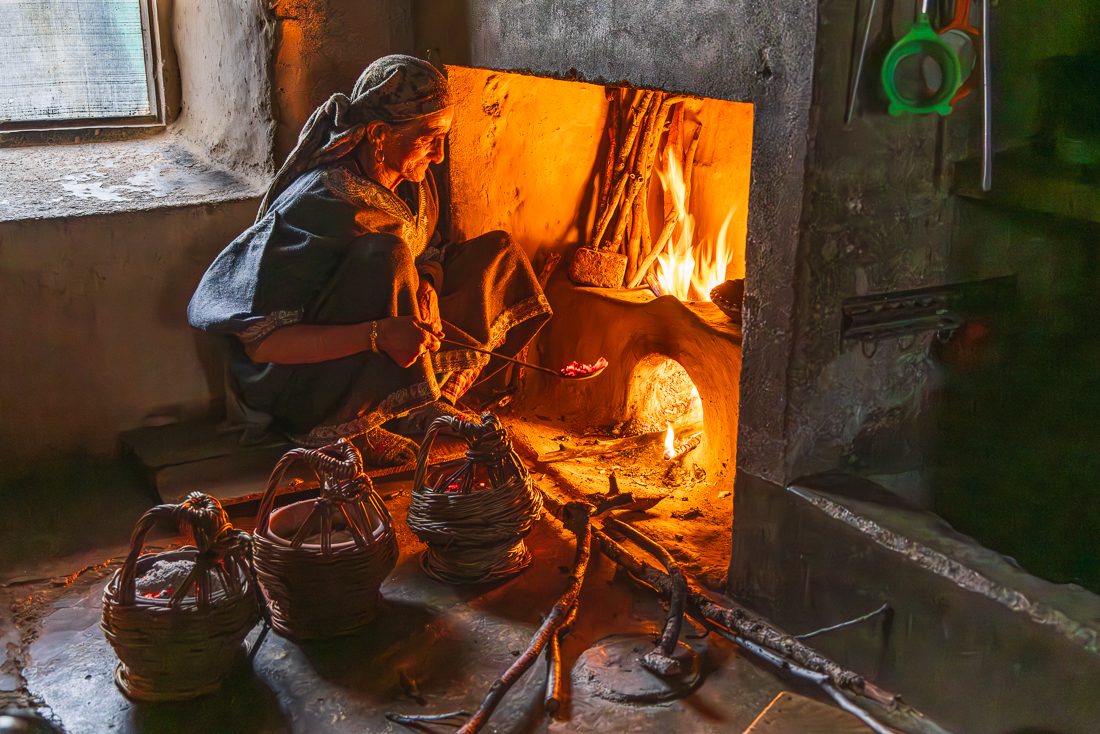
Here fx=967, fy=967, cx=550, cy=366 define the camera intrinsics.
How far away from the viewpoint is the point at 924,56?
2.21 metres

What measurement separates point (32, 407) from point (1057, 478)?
3340 mm

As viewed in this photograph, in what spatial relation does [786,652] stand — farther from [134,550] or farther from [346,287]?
[346,287]

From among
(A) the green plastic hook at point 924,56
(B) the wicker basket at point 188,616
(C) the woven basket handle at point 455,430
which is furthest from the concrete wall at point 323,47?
(A) the green plastic hook at point 924,56

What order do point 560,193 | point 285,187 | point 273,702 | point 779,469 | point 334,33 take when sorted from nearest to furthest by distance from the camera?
point 273,702 → point 779,469 → point 285,187 → point 334,33 → point 560,193

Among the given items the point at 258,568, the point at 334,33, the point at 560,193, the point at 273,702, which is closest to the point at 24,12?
the point at 334,33

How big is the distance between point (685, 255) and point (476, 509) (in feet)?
6.40

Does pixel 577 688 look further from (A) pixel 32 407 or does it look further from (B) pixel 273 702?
(A) pixel 32 407

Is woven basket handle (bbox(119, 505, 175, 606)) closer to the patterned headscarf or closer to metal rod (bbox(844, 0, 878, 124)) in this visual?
the patterned headscarf

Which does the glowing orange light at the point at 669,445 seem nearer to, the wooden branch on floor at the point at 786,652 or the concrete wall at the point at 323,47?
the wooden branch on floor at the point at 786,652

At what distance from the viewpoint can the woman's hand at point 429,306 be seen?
338 cm

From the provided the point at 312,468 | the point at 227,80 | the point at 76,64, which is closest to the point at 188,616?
the point at 312,468

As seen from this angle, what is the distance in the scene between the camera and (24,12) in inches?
155

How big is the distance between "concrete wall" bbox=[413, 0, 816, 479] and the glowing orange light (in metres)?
1.11

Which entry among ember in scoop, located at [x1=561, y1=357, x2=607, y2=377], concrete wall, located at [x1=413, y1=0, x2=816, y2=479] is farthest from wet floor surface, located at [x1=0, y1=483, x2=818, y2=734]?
ember in scoop, located at [x1=561, y1=357, x2=607, y2=377]
